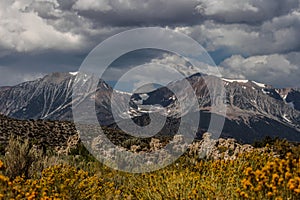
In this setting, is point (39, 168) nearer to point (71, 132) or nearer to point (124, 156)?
point (124, 156)

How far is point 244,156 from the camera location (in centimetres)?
963

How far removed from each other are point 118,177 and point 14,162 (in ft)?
11.8

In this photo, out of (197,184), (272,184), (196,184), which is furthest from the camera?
(196,184)

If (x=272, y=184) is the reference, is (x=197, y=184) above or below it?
below

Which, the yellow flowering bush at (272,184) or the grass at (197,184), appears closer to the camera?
the yellow flowering bush at (272,184)

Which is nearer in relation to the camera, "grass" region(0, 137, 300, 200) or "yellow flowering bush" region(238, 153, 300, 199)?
"yellow flowering bush" region(238, 153, 300, 199)

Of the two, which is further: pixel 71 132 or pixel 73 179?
pixel 71 132

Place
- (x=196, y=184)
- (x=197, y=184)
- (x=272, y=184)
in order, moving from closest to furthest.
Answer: (x=272, y=184) → (x=197, y=184) → (x=196, y=184)

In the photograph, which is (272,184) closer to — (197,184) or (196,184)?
(197,184)

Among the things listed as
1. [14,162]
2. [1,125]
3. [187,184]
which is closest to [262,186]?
[187,184]

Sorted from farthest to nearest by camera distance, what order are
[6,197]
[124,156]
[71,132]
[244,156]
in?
[71,132]
[124,156]
[244,156]
[6,197]

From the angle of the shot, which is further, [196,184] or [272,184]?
[196,184]

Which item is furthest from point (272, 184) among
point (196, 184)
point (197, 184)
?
point (196, 184)

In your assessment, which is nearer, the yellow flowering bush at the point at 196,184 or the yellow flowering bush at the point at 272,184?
the yellow flowering bush at the point at 272,184
